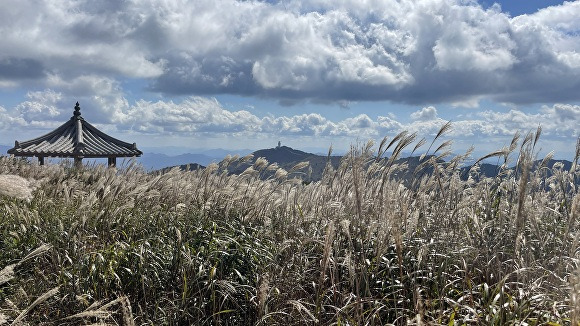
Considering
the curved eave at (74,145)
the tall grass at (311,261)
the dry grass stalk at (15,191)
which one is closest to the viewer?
the tall grass at (311,261)

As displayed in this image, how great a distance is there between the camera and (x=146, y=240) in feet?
16.8

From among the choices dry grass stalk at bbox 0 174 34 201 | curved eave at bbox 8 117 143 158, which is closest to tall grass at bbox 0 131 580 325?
dry grass stalk at bbox 0 174 34 201

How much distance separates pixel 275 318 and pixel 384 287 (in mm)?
965

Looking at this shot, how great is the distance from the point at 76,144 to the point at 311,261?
18.6 m

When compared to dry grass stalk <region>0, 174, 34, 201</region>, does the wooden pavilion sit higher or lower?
higher

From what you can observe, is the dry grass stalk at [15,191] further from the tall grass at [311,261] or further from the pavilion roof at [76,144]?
the pavilion roof at [76,144]

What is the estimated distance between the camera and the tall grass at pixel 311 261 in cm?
389

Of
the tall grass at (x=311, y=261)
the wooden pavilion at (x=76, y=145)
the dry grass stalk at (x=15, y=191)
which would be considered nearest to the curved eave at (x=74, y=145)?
the wooden pavilion at (x=76, y=145)

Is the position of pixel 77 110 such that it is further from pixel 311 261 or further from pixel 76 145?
pixel 311 261

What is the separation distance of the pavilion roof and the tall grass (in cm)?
1547

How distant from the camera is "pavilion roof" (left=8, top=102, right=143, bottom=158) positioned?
810 inches

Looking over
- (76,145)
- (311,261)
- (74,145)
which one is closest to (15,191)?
(311,261)

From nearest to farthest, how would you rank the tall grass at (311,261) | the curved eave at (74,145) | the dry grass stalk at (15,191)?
the tall grass at (311,261) < the dry grass stalk at (15,191) < the curved eave at (74,145)

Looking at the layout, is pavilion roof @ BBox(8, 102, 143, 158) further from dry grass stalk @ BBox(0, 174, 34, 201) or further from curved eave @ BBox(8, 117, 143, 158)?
dry grass stalk @ BBox(0, 174, 34, 201)
